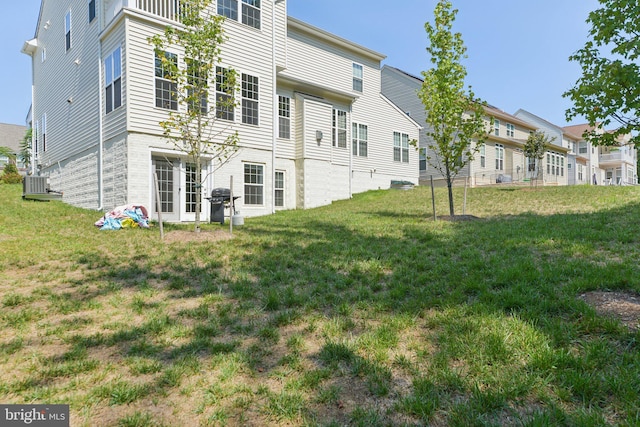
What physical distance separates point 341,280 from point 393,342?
1.85 metres

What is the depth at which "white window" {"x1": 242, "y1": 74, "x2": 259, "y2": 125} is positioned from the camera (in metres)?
14.1

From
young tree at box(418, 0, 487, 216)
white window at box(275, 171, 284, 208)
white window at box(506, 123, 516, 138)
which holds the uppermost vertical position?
white window at box(506, 123, 516, 138)

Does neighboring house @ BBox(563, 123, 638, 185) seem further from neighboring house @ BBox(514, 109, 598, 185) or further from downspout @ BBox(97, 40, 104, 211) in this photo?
downspout @ BBox(97, 40, 104, 211)

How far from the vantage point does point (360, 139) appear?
20.8 meters

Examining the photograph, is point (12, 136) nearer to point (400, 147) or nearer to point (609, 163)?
point (400, 147)

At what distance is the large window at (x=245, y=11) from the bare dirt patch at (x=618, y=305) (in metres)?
14.6

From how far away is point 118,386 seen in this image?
252cm

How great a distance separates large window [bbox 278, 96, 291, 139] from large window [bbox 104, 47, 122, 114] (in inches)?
265

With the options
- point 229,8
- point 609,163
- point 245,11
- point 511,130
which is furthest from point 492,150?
point 609,163

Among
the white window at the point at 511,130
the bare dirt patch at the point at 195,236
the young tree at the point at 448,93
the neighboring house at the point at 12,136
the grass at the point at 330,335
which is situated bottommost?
the grass at the point at 330,335

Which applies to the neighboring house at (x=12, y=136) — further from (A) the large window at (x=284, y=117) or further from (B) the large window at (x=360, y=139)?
(B) the large window at (x=360, y=139)

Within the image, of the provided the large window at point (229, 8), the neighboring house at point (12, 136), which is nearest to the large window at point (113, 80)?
the large window at point (229, 8)

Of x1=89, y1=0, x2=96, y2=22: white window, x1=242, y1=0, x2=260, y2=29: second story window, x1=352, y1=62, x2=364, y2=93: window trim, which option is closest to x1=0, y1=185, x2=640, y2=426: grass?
x1=89, y1=0, x2=96, y2=22: white window

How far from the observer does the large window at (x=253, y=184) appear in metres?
14.4
